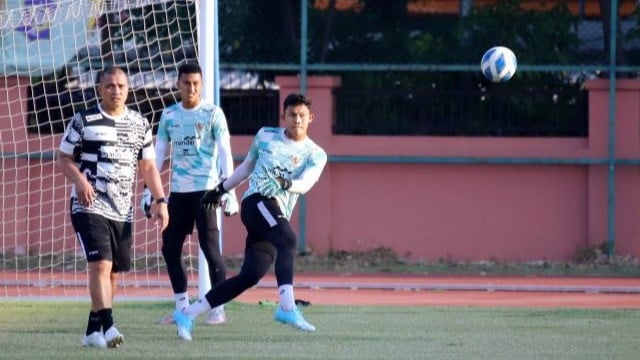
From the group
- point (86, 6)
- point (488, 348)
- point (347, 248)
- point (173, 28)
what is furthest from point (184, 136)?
point (347, 248)

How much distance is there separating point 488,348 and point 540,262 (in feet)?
30.7

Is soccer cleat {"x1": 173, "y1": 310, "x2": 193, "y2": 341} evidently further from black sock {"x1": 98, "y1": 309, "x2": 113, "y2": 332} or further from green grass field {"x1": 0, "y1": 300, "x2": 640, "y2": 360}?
black sock {"x1": 98, "y1": 309, "x2": 113, "y2": 332}

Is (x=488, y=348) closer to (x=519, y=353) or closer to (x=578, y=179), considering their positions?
(x=519, y=353)

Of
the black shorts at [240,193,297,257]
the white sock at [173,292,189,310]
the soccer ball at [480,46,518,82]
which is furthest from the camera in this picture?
the soccer ball at [480,46,518,82]

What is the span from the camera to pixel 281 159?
32.4 ft

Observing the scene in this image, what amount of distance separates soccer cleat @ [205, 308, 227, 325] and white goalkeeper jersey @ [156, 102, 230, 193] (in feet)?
3.23

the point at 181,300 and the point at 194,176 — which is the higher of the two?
the point at 194,176

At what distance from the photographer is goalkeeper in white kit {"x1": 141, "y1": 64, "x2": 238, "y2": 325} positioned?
10.8 meters

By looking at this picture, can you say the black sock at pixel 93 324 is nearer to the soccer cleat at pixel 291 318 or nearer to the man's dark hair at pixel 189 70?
the soccer cleat at pixel 291 318

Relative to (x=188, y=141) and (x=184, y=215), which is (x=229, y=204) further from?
(x=188, y=141)

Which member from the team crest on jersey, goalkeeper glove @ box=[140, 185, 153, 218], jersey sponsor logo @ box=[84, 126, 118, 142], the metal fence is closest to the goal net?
the metal fence

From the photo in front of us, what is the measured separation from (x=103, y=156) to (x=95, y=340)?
3.99 ft

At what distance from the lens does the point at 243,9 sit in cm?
1897

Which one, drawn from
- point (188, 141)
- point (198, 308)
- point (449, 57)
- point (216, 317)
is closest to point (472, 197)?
point (449, 57)
